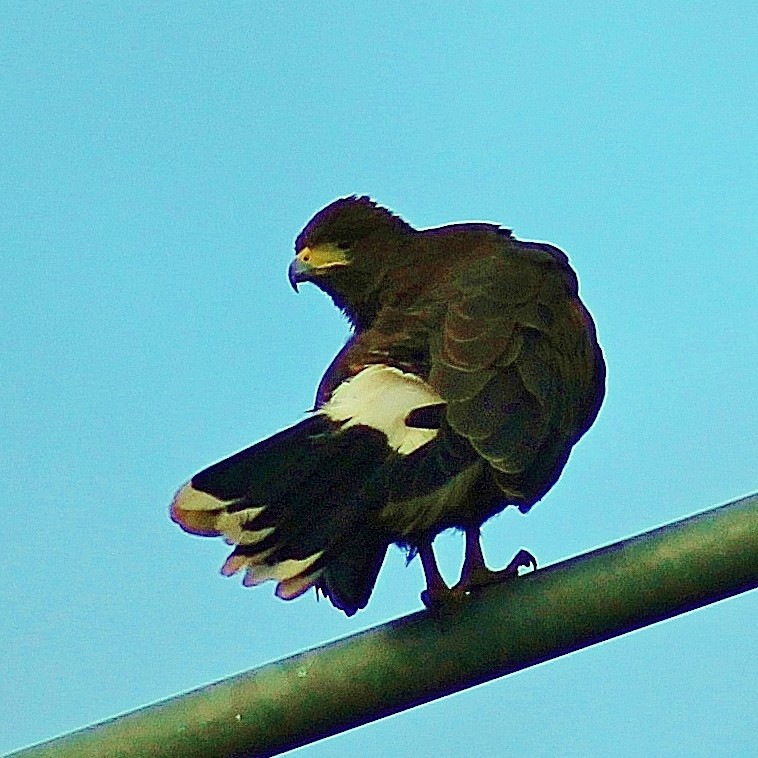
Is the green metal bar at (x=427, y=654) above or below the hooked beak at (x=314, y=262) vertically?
below

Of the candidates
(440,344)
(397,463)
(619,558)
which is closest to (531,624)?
(619,558)

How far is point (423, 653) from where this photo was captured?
2652 mm

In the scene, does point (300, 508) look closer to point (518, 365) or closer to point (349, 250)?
point (518, 365)

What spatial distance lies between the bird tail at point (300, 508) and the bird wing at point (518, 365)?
324 millimetres

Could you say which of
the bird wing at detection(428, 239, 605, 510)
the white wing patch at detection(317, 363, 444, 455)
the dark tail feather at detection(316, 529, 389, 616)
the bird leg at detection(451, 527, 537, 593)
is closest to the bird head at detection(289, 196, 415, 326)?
the bird wing at detection(428, 239, 605, 510)

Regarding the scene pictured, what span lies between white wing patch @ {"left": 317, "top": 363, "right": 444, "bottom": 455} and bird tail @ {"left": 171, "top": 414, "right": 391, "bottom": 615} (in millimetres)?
41

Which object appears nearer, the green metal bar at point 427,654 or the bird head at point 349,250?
the green metal bar at point 427,654

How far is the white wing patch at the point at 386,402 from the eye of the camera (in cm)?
337

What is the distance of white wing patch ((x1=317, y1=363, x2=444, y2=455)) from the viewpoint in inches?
133

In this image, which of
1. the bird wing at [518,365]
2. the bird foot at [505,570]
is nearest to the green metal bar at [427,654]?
the bird wing at [518,365]

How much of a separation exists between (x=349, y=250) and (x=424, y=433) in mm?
1895

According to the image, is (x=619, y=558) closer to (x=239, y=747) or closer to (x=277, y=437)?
(x=239, y=747)

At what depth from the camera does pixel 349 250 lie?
5215 mm

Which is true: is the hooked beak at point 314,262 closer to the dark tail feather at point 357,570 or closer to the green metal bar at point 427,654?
the dark tail feather at point 357,570
